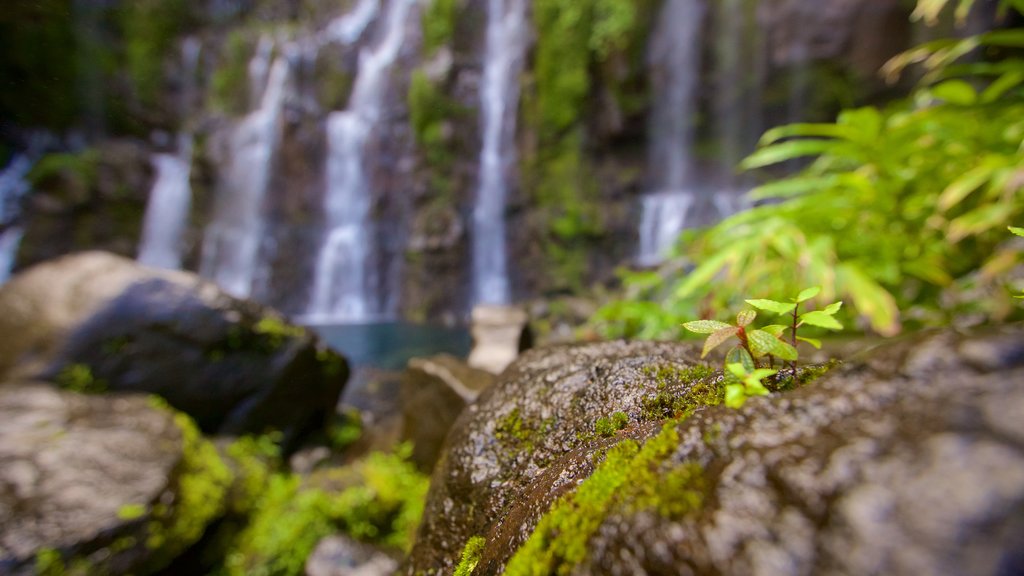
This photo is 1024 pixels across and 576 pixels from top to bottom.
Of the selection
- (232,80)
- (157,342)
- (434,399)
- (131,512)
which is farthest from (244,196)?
(131,512)

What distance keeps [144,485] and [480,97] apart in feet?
50.3

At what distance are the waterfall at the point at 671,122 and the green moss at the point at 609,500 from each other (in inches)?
478

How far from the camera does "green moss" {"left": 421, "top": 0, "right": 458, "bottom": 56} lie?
49.4 feet

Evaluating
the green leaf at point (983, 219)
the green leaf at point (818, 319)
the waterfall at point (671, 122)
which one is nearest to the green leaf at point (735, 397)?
the green leaf at point (818, 319)

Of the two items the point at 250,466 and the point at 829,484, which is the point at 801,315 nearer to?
the point at 829,484

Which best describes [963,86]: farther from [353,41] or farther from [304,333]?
[353,41]

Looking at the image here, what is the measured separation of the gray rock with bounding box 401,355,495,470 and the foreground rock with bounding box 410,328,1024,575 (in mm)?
1911

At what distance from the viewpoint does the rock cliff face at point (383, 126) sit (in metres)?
12.8

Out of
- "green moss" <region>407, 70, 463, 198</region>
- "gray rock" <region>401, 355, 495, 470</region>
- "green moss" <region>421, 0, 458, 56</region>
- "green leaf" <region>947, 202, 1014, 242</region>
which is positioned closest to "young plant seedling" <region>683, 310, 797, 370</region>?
"green leaf" <region>947, 202, 1014, 242</region>

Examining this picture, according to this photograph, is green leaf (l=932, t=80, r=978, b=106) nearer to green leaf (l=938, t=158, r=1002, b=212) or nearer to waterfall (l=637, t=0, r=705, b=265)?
green leaf (l=938, t=158, r=1002, b=212)

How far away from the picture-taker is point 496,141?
15.2 meters

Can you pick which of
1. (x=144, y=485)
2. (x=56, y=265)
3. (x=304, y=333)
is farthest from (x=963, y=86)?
(x=56, y=265)

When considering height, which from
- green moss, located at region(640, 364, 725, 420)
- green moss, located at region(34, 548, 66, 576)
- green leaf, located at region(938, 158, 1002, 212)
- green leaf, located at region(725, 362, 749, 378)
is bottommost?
green moss, located at region(34, 548, 66, 576)

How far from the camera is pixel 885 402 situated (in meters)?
0.49
